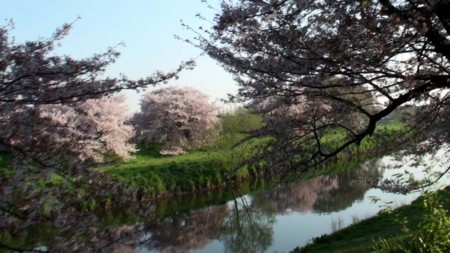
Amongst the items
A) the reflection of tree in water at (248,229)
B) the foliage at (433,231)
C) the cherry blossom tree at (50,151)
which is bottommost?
the reflection of tree in water at (248,229)

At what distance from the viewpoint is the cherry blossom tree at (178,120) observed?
31969 mm

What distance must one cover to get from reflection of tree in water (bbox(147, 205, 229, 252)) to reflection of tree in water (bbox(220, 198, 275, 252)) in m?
0.36

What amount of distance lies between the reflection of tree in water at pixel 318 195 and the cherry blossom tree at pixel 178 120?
1053 centimetres

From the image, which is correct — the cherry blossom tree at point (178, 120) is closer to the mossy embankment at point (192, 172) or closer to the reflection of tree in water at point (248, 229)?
the mossy embankment at point (192, 172)

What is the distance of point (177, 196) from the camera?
19094 mm

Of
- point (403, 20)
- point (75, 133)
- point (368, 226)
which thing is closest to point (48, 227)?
point (75, 133)

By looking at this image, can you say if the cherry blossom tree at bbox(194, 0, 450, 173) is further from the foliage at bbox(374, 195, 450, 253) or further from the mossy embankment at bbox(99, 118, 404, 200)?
the mossy embankment at bbox(99, 118, 404, 200)

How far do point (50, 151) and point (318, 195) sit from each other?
1725 cm

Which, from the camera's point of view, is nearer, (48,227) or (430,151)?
(48,227)

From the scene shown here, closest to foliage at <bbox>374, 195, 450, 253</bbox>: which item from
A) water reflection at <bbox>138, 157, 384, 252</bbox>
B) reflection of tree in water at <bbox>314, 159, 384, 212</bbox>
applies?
water reflection at <bbox>138, 157, 384, 252</bbox>

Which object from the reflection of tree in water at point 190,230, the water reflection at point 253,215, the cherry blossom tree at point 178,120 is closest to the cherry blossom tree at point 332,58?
the water reflection at point 253,215

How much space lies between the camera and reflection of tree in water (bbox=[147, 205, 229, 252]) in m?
13.1

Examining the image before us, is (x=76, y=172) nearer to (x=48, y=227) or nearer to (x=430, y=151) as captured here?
(x=48, y=227)

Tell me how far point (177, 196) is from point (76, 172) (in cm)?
1660
